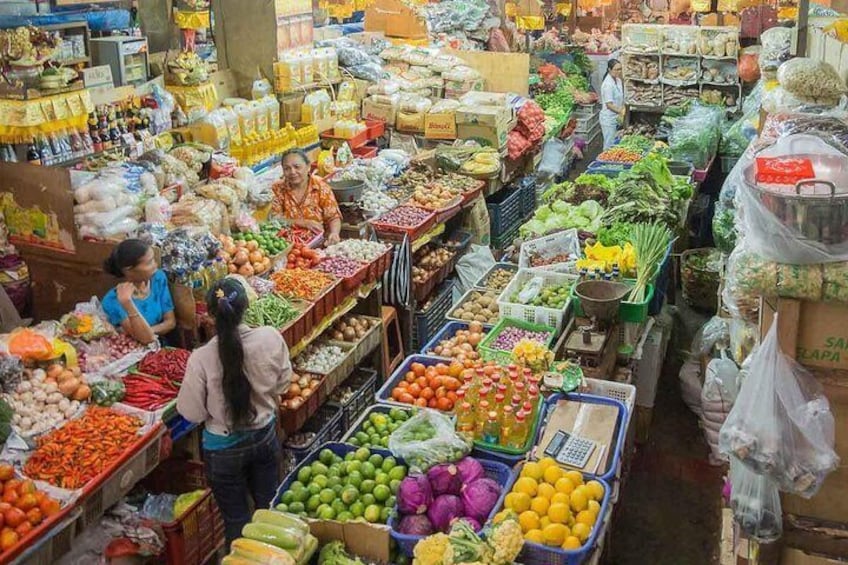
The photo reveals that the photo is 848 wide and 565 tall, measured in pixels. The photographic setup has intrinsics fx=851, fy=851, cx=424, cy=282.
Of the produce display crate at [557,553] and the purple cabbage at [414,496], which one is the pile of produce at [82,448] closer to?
the purple cabbage at [414,496]

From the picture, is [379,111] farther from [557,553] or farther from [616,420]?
[557,553]

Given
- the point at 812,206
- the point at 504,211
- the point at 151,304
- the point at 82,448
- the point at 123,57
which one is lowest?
the point at 504,211

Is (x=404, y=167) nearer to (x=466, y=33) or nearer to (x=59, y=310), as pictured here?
(x=59, y=310)

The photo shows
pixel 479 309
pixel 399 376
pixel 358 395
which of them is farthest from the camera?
pixel 479 309

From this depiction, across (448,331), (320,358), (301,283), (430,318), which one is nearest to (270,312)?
(301,283)

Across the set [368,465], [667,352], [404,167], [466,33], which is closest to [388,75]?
[404,167]

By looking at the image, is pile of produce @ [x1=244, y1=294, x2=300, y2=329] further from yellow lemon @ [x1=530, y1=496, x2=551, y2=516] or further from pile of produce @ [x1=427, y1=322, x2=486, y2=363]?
yellow lemon @ [x1=530, y1=496, x2=551, y2=516]

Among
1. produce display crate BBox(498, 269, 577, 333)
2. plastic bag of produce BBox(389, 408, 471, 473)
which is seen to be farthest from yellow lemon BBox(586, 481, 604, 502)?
produce display crate BBox(498, 269, 577, 333)

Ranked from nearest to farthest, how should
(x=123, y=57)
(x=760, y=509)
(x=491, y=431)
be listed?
(x=760, y=509)
(x=491, y=431)
(x=123, y=57)

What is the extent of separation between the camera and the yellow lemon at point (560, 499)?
3.61 m

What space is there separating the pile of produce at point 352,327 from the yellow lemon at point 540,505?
2583 mm

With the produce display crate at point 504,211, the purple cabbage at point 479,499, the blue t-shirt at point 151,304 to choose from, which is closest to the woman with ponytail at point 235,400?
the blue t-shirt at point 151,304

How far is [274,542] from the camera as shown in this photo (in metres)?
3.37

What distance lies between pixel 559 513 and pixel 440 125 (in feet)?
21.4
